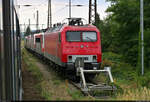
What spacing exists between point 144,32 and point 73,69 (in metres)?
4.25

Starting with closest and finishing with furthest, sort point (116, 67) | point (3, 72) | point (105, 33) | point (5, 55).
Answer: point (3, 72)
point (5, 55)
point (116, 67)
point (105, 33)

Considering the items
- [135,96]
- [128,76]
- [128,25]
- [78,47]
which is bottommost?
[128,76]

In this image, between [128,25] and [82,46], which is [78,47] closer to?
[82,46]

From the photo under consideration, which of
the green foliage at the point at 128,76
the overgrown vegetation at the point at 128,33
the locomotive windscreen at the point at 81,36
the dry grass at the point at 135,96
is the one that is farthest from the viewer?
the overgrown vegetation at the point at 128,33

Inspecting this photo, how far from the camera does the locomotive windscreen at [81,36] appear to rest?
49.7ft

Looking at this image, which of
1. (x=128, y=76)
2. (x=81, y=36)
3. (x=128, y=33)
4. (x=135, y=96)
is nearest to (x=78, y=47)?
(x=81, y=36)

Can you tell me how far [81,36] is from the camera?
15297mm

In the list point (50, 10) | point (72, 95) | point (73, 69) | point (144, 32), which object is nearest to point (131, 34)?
point (144, 32)

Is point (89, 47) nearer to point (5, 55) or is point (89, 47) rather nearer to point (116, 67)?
point (116, 67)

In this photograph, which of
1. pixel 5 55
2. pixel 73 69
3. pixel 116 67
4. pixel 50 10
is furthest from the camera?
pixel 50 10

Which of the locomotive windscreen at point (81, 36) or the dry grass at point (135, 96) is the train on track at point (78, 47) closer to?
the locomotive windscreen at point (81, 36)

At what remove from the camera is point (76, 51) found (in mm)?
14922

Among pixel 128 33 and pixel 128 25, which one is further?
pixel 128 33

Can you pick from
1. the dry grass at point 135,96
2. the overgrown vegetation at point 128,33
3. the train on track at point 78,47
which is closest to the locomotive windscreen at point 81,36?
the train on track at point 78,47
